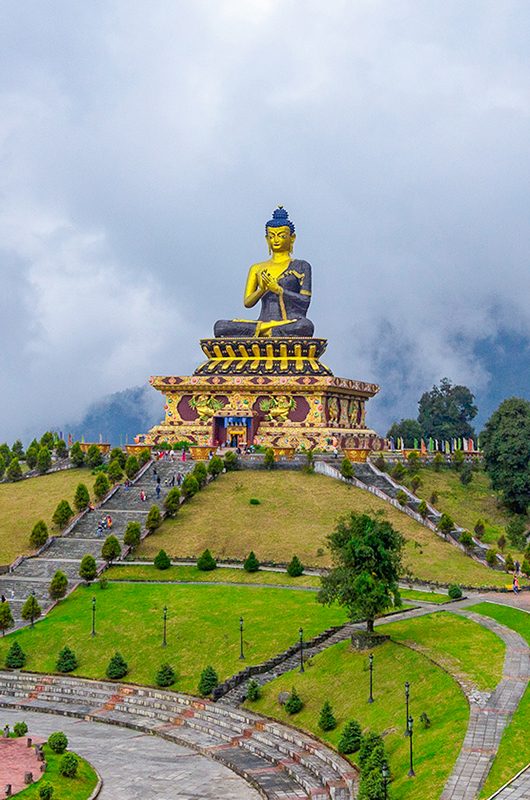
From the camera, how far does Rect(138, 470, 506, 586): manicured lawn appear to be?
163ft

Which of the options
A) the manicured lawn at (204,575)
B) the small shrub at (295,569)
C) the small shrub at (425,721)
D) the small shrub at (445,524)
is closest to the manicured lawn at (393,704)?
the small shrub at (425,721)

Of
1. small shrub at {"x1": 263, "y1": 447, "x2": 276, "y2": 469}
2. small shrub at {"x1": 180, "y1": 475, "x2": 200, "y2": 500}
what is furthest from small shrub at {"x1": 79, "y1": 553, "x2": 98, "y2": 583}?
small shrub at {"x1": 263, "y1": 447, "x2": 276, "y2": 469}

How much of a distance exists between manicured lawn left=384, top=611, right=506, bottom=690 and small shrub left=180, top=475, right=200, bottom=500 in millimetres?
20778

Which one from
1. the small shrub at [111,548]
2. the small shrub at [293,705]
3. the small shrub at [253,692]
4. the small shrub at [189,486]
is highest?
the small shrub at [189,486]

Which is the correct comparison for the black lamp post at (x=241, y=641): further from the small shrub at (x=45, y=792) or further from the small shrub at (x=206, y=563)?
the small shrub at (x=45, y=792)

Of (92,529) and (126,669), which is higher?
(92,529)

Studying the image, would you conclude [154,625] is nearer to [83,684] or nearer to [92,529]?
[83,684]

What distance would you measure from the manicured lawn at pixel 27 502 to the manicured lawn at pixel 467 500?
21481 millimetres

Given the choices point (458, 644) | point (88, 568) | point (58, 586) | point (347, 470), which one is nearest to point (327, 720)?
point (458, 644)

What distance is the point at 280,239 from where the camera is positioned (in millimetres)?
79125

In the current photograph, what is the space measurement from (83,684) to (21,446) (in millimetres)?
37982

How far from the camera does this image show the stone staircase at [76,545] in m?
48.5

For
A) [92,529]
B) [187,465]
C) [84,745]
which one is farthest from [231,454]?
[84,745]

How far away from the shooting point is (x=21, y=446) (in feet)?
249
